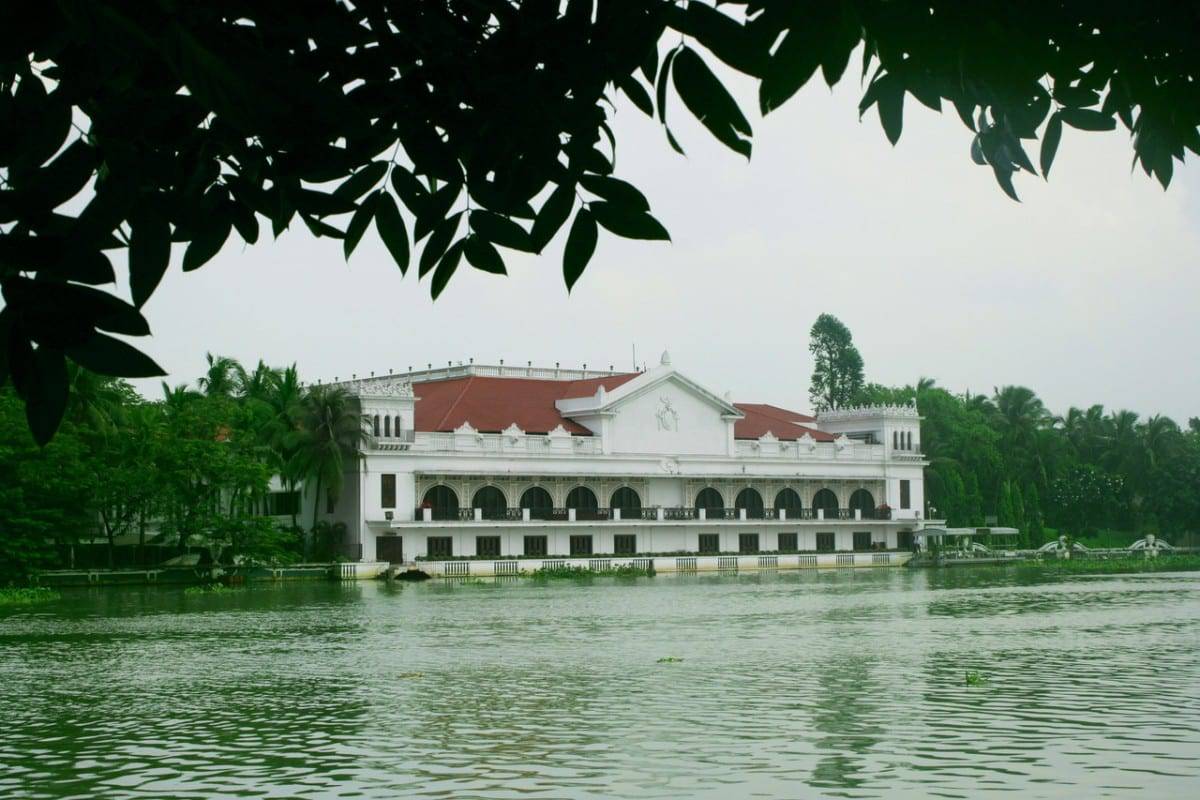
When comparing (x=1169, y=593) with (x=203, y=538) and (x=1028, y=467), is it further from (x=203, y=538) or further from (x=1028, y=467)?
(x=1028, y=467)

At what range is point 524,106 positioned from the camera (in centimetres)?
378

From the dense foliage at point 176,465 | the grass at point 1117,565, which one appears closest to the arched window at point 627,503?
the dense foliage at point 176,465

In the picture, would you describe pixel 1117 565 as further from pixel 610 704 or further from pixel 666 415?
pixel 610 704

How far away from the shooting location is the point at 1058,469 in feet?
265

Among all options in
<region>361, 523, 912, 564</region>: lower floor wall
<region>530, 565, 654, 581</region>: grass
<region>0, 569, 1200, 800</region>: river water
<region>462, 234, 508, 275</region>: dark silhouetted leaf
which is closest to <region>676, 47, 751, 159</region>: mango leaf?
<region>462, 234, 508, 275</region>: dark silhouetted leaf

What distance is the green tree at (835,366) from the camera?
88.4 meters

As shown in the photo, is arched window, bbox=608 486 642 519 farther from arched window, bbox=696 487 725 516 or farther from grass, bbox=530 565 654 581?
grass, bbox=530 565 654 581

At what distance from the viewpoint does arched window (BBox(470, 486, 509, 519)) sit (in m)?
58.1

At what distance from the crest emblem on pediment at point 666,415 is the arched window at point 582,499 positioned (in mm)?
4398

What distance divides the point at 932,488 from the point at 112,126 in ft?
251

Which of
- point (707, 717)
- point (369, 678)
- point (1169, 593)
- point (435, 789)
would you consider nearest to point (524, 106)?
point (435, 789)

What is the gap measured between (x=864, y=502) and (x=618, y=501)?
→ 13.6 meters

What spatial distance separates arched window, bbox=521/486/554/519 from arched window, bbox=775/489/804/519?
11847 millimetres

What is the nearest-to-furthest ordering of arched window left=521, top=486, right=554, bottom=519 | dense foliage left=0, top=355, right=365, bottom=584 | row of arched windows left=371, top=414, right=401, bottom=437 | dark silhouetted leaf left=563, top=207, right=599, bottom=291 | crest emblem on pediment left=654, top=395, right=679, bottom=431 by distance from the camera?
dark silhouetted leaf left=563, top=207, right=599, bottom=291
dense foliage left=0, top=355, right=365, bottom=584
row of arched windows left=371, top=414, right=401, bottom=437
arched window left=521, top=486, right=554, bottom=519
crest emblem on pediment left=654, top=395, right=679, bottom=431
